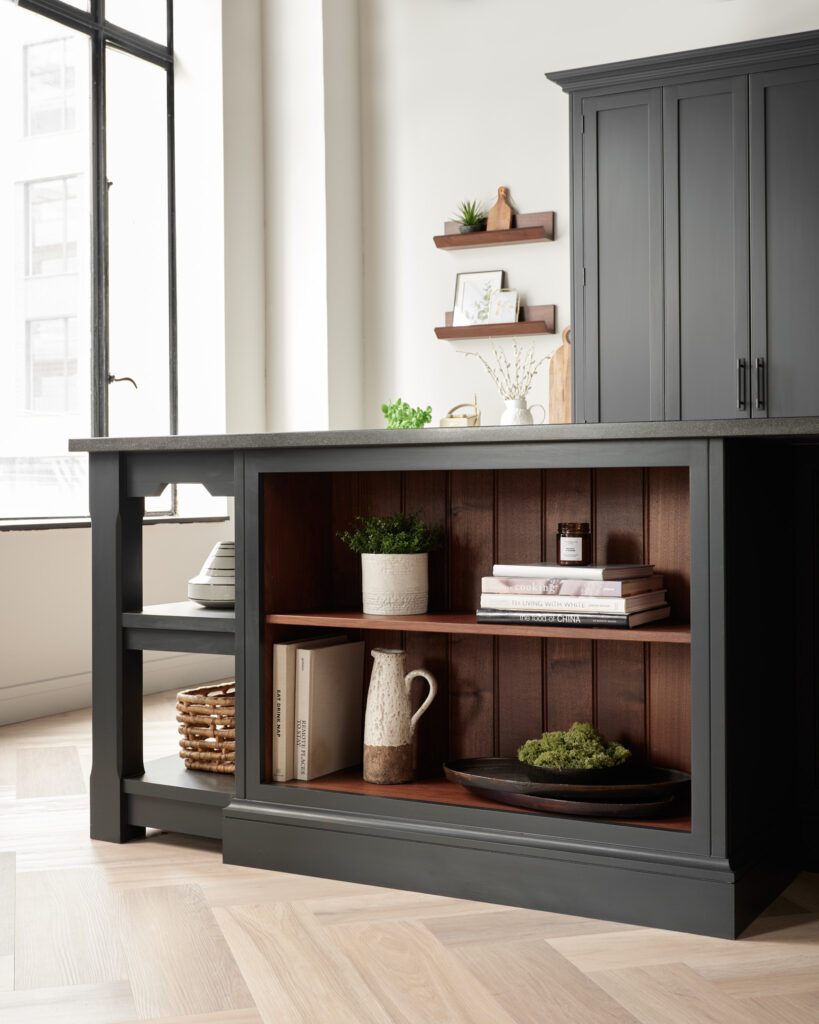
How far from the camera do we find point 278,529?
8.05 ft

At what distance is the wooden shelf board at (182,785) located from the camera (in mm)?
2492

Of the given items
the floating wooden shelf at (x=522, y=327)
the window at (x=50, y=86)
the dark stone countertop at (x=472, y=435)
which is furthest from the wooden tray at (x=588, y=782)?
the window at (x=50, y=86)

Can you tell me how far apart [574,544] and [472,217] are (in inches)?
127

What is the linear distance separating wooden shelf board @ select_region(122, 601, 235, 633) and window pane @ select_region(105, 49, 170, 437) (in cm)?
257

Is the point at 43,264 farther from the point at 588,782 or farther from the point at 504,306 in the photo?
the point at 588,782

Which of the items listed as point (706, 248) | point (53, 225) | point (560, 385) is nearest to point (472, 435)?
point (706, 248)

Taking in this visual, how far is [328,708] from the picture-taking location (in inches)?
96.8

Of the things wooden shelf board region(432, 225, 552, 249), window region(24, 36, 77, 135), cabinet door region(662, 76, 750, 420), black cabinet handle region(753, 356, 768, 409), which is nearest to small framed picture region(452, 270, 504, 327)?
wooden shelf board region(432, 225, 552, 249)

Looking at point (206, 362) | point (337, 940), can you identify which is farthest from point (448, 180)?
point (337, 940)

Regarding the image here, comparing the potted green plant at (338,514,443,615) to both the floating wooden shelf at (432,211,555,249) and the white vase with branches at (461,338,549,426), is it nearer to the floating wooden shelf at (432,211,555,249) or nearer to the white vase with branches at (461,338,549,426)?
the white vase with branches at (461,338,549,426)

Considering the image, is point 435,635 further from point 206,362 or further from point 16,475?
point 206,362

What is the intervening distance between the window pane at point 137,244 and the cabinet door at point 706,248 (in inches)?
95.3

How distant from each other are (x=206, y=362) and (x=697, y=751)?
384cm

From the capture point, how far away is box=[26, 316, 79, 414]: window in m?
4.66
